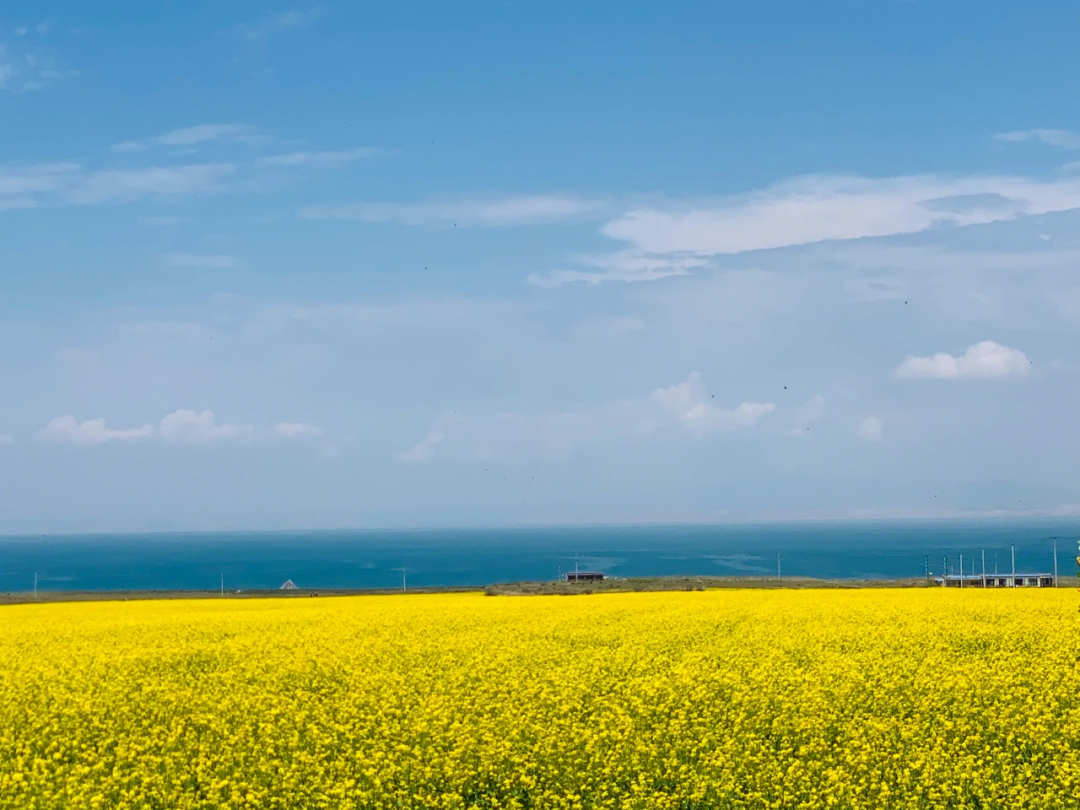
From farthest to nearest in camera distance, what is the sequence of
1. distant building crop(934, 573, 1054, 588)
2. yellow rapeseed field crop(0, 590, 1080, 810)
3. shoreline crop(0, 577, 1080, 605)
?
1. distant building crop(934, 573, 1054, 588)
2. shoreline crop(0, 577, 1080, 605)
3. yellow rapeseed field crop(0, 590, 1080, 810)

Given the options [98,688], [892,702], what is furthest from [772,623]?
[98,688]

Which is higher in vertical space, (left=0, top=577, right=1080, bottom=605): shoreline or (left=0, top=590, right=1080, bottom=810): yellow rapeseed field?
(left=0, top=590, right=1080, bottom=810): yellow rapeseed field

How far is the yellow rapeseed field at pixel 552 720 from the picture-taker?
1240 cm

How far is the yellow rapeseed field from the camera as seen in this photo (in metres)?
12.4

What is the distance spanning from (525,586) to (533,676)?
4857cm

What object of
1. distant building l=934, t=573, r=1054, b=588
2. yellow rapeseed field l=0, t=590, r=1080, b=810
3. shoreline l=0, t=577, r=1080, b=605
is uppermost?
yellow rapeseed field l=0, t=590, r=1080, b=810

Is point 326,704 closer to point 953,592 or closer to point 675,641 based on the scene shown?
point 675,641

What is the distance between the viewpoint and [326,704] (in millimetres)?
15922

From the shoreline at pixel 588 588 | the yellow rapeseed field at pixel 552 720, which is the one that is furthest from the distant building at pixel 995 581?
the yellow rapeseed field at pixel 552 720

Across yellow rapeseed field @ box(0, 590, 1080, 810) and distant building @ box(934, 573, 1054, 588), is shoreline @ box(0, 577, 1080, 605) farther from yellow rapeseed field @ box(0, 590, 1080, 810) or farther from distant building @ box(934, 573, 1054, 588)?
yellow rapeseed field @ box(0, 590, 1080, 810)

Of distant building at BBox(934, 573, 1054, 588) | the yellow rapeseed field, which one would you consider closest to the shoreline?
distant building at BBox(934, 573, 1054, 588)

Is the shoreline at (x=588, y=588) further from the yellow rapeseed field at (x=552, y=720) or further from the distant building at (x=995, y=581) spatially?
the yellow rapeseed field at (x=552, y=720)

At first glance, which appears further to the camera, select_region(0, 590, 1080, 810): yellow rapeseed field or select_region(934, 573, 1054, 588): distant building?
select_region(934, 573, 1054, 588): distant building

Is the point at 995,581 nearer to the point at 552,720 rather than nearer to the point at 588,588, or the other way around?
the point at 588,588
